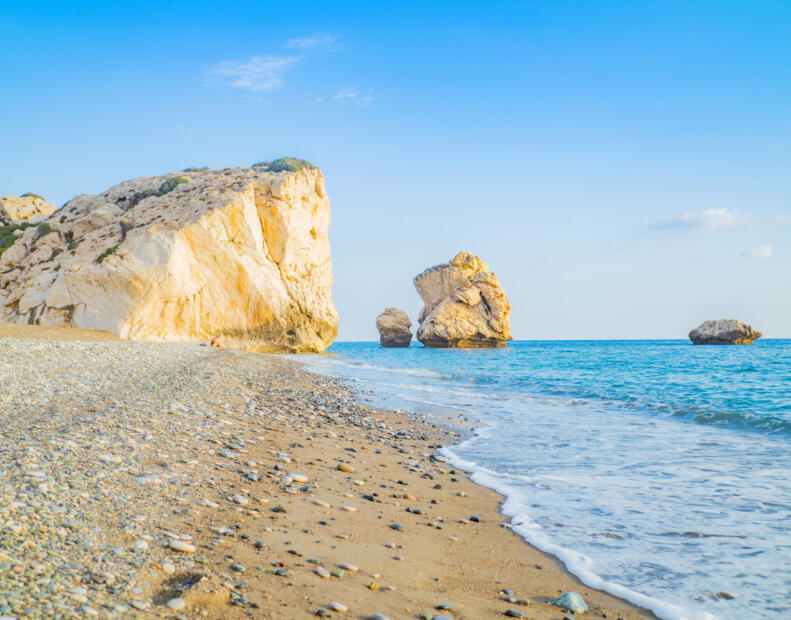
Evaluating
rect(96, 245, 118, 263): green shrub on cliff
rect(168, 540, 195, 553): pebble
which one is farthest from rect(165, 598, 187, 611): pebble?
rect(96, 245, 118, 263): green shrub on cliff

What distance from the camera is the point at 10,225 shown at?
1660 inches

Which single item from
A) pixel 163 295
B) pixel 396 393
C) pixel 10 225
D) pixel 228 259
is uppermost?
pixel 10 225

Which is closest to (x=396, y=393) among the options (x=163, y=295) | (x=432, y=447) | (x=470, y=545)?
(x=432, y=447)

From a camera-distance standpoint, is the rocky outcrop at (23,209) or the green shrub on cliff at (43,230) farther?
the rocky outcrop at (23,209)

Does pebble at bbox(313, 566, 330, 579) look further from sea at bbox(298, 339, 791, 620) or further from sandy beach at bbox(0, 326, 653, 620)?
sea at bbox(298, 339, 791, 620)

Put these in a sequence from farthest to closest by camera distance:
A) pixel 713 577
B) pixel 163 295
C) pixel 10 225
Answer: pixel 10 225 → pixel 163 295 → pixel 713 577

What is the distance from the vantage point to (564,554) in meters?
4.68

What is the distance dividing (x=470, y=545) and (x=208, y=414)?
5.73 meters

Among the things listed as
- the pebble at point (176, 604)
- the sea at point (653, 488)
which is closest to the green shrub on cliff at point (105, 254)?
the sea at point (653, 488)

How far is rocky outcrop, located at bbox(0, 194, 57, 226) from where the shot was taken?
45450mm

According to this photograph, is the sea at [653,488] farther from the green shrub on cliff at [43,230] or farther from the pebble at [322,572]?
the green shrub on cliff at [43,230]

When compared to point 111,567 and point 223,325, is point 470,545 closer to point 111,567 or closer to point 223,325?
point 111,567

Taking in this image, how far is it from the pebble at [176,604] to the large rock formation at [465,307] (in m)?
73.5

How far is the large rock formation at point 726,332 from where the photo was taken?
80562 millimetres
